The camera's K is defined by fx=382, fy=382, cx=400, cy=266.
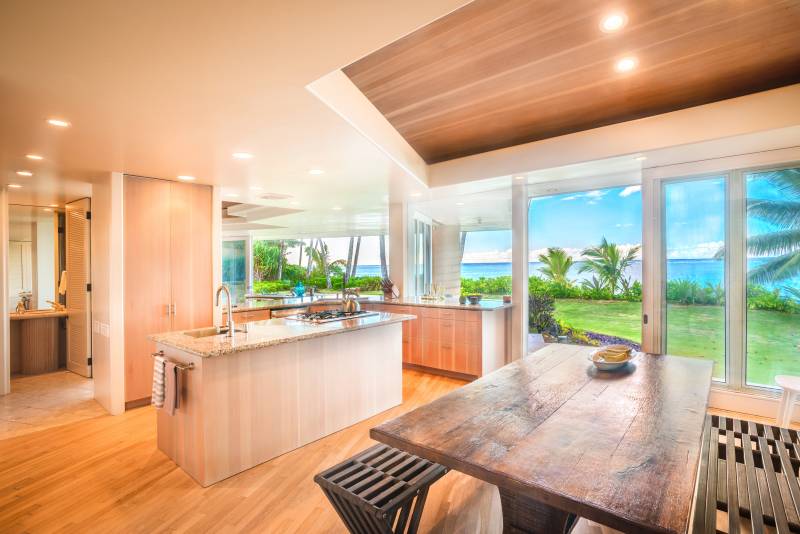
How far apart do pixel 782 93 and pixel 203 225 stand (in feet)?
17.2

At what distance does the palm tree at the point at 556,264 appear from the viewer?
15.1 ft

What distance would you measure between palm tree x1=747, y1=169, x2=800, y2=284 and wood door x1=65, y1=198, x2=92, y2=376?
6.97 meters

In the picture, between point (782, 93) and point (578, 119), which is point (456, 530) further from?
point (782, 93)

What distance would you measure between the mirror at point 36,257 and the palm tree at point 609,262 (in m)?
7.07

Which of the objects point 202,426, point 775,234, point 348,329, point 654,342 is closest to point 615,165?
point 775,234

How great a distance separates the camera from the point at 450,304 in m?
4.84

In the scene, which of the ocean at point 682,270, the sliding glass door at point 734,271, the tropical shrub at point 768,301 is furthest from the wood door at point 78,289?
the tropical shrub at point 768,301

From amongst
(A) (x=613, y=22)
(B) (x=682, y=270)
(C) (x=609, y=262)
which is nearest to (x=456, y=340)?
(C) (x=609, y=262)

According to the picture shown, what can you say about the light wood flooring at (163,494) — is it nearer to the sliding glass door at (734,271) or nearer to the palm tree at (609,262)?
the sliding glass door at (734,271)

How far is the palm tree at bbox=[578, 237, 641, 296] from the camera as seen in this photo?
4215 millimetres

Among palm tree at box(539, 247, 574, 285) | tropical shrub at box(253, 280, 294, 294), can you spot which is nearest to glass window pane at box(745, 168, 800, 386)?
palm tree at box(539, 247, 574, 285)

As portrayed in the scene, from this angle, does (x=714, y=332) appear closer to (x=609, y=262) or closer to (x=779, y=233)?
(x=779, y=233)

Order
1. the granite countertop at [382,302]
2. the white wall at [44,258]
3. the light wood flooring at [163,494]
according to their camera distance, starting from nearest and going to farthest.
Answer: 1. the light wood flooring at [163,494]
2. the granite countertop at [382,302]
3. the white wall at [44,258]

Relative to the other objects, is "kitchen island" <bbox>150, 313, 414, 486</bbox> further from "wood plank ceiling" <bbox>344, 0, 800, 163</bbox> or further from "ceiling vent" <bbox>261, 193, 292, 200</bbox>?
"ceiling vent" <bbox>261, 193, 292, 200</bbox>
